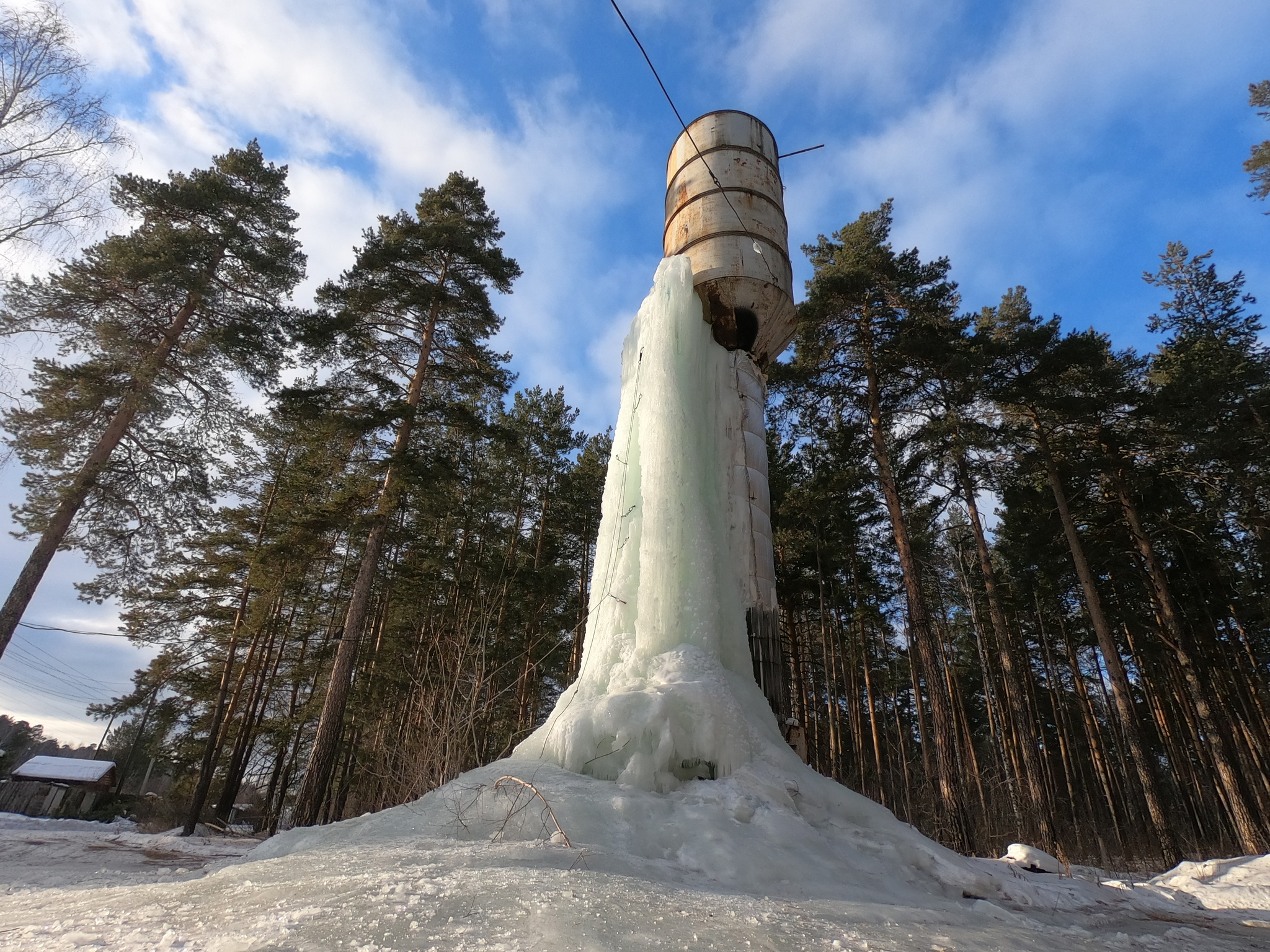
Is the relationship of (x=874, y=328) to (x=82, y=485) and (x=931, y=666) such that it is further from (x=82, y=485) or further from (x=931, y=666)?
(x=82, y=485)

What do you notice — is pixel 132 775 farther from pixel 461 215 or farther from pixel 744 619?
pixel 744 619

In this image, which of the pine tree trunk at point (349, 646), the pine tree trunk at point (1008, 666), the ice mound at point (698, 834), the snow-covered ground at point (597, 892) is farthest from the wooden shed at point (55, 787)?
the pine tree trunk at point (1008, 666)

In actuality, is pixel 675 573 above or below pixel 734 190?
below

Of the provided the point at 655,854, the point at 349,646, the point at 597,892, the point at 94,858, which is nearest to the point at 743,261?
the point at 655,854

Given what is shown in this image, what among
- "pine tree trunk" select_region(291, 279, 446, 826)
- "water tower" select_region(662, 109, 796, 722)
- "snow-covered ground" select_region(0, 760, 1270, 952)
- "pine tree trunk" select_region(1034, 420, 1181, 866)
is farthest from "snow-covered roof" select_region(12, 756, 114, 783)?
"pine tree trunk" select_region(1034, 420, 1181, 866)

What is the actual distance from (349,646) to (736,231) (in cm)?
759

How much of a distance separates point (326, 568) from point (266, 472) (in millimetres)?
3059

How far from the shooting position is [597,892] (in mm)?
1771

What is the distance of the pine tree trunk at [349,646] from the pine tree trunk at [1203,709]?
1377 centimetres

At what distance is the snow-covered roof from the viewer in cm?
2041

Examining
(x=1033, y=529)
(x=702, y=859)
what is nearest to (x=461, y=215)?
(x=702, y=859)

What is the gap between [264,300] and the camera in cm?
1073

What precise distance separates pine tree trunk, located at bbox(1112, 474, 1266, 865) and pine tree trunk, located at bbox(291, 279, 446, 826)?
1377 centimetres

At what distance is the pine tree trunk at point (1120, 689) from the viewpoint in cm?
968
